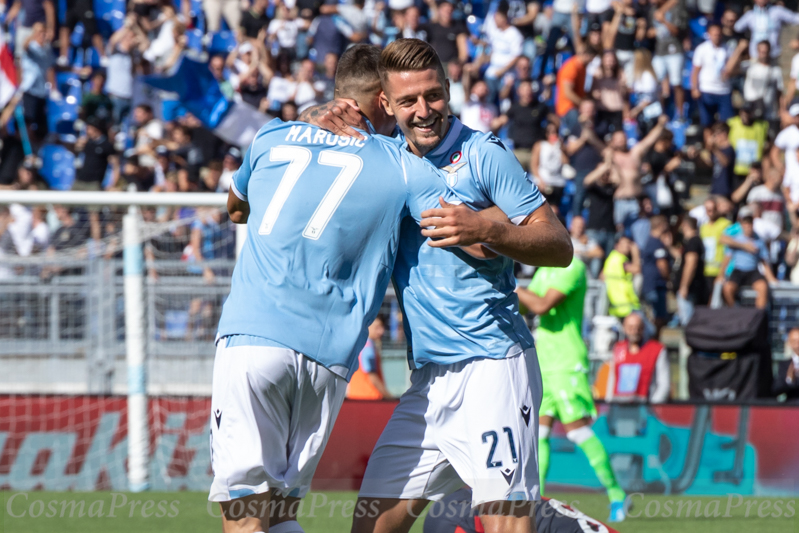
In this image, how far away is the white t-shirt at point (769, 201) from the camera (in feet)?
42.7

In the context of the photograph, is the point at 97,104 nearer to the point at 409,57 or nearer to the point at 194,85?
the point at 194,85

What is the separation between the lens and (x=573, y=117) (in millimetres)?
14047

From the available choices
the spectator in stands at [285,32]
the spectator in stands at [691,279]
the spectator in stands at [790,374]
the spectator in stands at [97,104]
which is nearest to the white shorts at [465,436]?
the spectator in stands at [790,374]

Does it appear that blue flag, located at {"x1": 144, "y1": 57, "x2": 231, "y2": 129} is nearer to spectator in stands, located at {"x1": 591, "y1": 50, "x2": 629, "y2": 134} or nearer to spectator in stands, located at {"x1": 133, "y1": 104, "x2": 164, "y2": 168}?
spectator in stands, located at {"x1": 133, "y1": 104, "x2": 164, "y2": 168}

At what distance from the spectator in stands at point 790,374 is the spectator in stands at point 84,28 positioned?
10.5 m

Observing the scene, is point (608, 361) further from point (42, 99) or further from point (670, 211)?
point (42, 99)

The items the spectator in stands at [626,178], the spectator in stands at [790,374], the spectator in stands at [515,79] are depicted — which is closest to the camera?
the spectator in stands at [790,374]

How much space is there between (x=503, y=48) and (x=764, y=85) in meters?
3.97

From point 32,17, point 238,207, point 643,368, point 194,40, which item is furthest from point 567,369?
point 32,17

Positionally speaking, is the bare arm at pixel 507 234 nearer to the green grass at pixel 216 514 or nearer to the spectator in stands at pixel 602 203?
the green grass at pixel 216 514

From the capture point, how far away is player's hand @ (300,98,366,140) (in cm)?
388

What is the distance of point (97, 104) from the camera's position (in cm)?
1422

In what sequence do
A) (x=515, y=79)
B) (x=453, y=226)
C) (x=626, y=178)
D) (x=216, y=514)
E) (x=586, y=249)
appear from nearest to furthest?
(x=453, y=226), (x=216, y=514), (x=586, y=249), (x=626, y=178), (x=515, y=79)

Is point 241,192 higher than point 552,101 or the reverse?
the reverse
